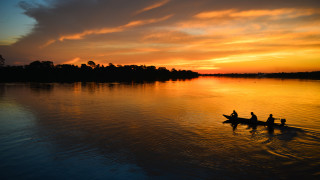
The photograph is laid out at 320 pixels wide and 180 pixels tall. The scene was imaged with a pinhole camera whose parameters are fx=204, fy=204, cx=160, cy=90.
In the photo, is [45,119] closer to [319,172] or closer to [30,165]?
[30,165]

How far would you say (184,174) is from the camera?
1612 centimetres

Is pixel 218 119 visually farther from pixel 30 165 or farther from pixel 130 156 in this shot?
pixel 30 165

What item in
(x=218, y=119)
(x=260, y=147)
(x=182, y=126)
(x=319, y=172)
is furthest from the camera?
(x=218, y=119)

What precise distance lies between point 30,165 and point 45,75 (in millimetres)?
196413

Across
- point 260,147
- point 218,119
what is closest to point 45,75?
point 218,119

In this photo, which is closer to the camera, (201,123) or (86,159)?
(86,159)

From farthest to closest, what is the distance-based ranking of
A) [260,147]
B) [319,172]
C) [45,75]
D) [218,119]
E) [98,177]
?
1. [45,75]
2. [218,119]
3. [260,147]
4. [319,172]
5. [98,177]

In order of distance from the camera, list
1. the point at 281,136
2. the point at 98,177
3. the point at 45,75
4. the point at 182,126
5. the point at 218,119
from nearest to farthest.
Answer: the point at 98,177
the point at 281,136
the point at 182,126
the point at 218,119
the point at 45,75

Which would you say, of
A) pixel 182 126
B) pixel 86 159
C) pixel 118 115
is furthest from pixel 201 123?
pixel 86 159

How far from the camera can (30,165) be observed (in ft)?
56.5

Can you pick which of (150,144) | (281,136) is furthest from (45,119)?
(281,136)

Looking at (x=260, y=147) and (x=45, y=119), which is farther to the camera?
(x=45, y=119)

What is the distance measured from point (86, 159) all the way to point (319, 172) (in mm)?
19729

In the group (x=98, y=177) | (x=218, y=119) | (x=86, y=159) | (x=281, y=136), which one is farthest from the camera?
(x=218, y=119)
